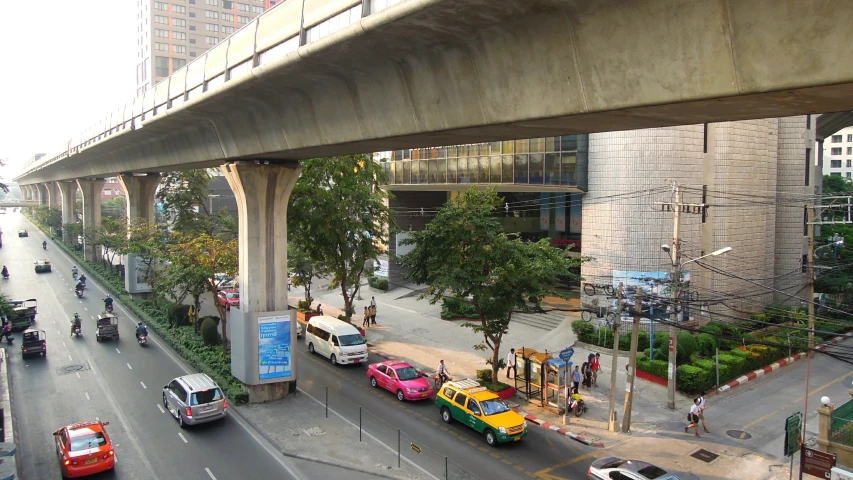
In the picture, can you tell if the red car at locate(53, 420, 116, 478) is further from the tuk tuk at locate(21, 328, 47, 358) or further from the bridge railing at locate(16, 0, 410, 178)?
the tuk tuk at locate(21, 328, 47, 358)

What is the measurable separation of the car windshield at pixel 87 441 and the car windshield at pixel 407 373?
10.4 metres

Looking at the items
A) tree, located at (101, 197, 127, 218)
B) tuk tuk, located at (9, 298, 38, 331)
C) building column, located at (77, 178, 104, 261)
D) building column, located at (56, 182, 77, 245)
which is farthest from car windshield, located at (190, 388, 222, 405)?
tree, located at (101, 197, 127, 218)

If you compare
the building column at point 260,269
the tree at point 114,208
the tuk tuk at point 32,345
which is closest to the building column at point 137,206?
the tuk tuk at point 32,345

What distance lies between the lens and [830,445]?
1616cm

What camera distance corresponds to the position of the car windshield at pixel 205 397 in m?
19.2

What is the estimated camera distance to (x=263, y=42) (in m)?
15.2

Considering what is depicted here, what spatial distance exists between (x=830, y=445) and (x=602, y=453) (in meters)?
6.14

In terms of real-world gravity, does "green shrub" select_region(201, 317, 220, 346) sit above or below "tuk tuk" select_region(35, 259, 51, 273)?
below

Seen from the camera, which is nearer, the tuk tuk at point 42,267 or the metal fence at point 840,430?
the metal fence at point 840,430

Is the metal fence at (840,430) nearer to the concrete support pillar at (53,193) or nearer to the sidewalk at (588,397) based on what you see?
the sidewalk at (588,397)

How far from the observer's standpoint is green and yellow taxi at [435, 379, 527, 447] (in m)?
18.0

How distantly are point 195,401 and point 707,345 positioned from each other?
866 inches

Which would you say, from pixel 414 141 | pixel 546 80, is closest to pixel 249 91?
pixel 414 141

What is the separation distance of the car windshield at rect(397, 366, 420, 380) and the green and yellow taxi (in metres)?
2.40
